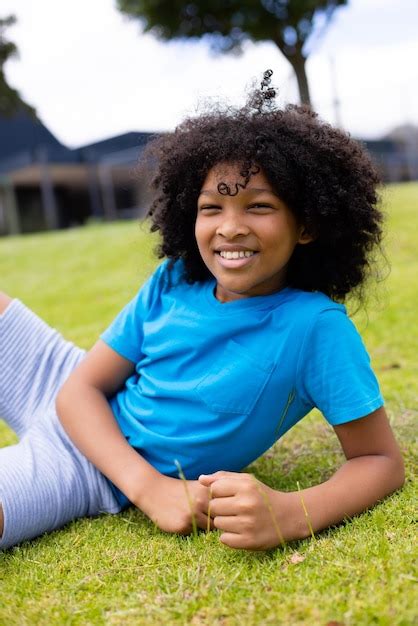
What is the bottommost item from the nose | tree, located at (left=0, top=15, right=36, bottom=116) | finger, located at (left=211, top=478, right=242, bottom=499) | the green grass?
the green grass

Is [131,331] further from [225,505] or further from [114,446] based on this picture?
[225,505]

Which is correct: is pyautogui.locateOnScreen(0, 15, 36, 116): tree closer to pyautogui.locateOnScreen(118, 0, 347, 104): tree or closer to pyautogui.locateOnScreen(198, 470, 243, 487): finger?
pyautogui.locateOnScreen(118, 0, 347, 104): tree

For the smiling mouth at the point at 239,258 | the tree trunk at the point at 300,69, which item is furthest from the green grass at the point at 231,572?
the tree trunk at the point at 300,69

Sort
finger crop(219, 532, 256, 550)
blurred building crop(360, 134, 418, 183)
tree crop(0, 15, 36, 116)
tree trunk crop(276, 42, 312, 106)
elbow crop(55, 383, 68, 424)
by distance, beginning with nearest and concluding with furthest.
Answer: finger crop(219, 532, 256, 550)
elbow crop(55, 383, 68, 424)
tree trunk crop(276, 42, 312, 106)
tree crop(0, 15, 36, 116)
blurred building crop(360, 134, 418, 183)

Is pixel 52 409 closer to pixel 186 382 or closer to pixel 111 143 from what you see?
pixel 186 382

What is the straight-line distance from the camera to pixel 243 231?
6.12 ft

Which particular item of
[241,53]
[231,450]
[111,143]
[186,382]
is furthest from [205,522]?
[111,143]

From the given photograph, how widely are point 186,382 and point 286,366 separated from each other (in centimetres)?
30

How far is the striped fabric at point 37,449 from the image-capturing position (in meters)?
1.97

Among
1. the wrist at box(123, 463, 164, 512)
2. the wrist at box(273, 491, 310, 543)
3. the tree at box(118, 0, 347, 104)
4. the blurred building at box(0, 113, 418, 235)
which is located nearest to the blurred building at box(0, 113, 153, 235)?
the blurred building at box(0, 113, 418, 235)

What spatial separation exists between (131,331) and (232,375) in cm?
44

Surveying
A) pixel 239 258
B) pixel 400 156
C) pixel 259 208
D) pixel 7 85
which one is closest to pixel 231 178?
pixel 259 208

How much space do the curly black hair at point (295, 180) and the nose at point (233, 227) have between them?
9 cm

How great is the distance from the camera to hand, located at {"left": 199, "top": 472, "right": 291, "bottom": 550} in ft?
5.29
